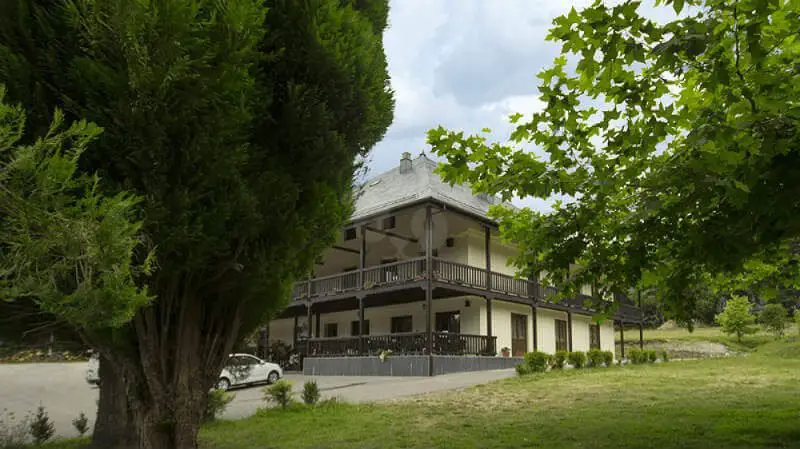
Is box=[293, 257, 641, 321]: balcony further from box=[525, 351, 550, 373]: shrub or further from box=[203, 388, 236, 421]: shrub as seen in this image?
box=[203, 388, 236, 421]: shrub

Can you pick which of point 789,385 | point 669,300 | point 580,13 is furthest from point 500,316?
point 580,13

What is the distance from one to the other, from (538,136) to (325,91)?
98.5 inches

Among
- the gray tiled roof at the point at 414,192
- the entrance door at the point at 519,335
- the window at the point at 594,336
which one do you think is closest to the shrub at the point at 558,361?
the gray tiled roof at the point at 414,192

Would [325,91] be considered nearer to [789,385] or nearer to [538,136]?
[538,136]

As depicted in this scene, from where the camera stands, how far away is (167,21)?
409 cm

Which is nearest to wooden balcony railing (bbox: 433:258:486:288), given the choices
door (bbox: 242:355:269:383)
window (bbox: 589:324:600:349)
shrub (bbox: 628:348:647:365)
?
door (bbox: 242:355:269:383)

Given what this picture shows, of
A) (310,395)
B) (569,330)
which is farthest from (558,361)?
(310,395)

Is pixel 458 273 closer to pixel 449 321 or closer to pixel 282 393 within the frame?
pixel 449 321

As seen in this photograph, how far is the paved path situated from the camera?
13430 mm

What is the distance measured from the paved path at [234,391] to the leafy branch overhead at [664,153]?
730 centimetres

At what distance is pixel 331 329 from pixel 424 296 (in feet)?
26.4

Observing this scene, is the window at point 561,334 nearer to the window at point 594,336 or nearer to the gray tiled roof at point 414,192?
the window at point 594,336

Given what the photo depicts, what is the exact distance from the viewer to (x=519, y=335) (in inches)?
1039

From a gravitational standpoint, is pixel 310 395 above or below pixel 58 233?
below
